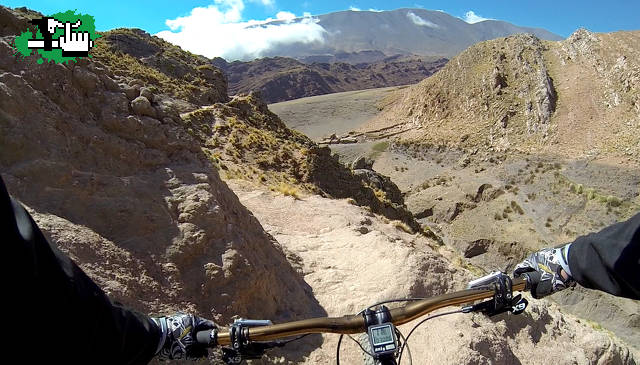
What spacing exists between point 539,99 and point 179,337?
36.4 meters

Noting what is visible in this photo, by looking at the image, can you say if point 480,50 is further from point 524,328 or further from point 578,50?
point 524,328

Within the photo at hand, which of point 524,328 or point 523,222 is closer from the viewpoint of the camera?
point 524,328

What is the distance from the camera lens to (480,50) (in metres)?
42.9

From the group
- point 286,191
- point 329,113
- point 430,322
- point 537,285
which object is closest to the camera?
point 537,285

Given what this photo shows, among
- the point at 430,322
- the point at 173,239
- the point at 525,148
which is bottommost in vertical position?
the point at 430,322

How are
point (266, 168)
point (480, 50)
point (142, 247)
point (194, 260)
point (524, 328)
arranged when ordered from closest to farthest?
1. point (142, 247)
2. point (194, 260)
3. point (524, 328)
4. point (266, 168)
5. point (480, 50)

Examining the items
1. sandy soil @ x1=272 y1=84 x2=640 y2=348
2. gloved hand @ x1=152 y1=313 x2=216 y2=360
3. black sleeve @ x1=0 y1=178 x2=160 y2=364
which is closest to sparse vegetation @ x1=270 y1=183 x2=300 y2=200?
sandy soil @ x1=272 y1=84 x2=640 y2=348

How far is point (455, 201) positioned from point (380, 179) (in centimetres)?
508

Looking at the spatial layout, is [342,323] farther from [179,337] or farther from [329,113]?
[329,113]

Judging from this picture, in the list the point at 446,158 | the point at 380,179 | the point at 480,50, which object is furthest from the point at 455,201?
the point at 480,50

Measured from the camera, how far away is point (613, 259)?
6.04ft

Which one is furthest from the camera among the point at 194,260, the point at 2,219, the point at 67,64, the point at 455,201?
the point at 455,201

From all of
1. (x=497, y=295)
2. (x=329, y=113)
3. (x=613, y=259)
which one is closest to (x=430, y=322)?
(x=497, y=295)
